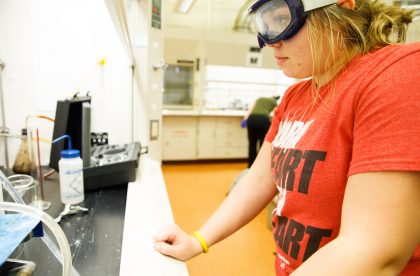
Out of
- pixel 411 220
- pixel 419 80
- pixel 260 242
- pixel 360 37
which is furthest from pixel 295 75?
pixel 260 242

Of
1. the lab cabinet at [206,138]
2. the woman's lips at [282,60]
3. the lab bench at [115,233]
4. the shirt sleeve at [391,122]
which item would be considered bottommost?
the lab cabinet at [206,138]

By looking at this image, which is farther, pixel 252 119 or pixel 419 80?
pixel 252 119

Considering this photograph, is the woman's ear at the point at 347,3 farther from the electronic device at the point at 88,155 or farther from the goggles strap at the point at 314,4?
the electronic device at the point at 88,155

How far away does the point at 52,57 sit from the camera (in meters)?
1.30

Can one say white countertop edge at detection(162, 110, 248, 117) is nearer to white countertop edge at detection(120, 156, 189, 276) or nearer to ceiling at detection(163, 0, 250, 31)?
ceiling at detection(163, 0, 250, 31)

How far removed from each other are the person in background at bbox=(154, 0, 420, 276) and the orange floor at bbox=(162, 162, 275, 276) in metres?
1.27

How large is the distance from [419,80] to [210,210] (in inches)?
96.3

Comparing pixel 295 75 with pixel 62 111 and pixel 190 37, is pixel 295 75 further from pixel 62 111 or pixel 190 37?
pixel 190 37

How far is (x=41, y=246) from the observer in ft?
2.07

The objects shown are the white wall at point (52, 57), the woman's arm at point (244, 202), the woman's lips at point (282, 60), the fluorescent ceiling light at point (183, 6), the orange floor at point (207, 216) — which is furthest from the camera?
the fluorescent ceiling light at point (183, 6)

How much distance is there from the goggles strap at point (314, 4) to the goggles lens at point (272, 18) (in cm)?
3

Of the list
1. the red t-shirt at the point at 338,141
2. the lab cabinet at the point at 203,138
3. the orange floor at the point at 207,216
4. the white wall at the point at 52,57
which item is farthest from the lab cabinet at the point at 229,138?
the red t-shirt at the point at 338,141

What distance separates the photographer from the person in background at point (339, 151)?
364mm

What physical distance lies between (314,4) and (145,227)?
66 centimetres
